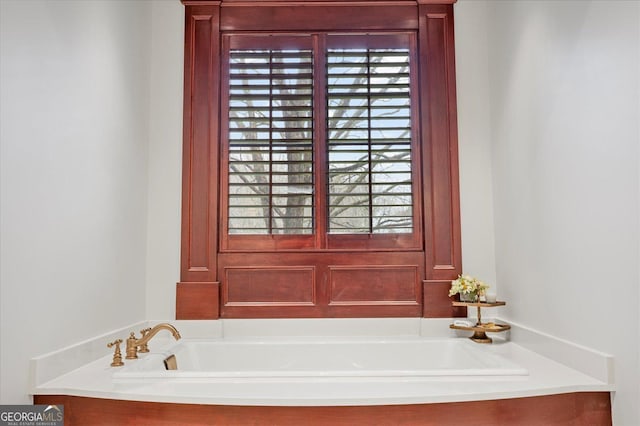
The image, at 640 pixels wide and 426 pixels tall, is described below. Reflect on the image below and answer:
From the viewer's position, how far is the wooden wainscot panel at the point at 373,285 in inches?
111

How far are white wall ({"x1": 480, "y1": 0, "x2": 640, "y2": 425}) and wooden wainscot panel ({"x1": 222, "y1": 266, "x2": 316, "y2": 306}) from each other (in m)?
1.08

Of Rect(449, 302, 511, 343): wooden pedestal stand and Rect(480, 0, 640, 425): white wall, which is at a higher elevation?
Rect(480, 0, 640, 425): white wall

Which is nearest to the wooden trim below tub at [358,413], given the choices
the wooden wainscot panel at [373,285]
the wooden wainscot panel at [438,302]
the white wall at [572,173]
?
the white wall at [572,173]

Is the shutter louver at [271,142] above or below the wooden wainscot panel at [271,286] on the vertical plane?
above

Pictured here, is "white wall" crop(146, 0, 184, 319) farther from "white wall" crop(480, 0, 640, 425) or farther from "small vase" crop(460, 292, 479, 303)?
"white wall" crop(480, 0, 640, 425)

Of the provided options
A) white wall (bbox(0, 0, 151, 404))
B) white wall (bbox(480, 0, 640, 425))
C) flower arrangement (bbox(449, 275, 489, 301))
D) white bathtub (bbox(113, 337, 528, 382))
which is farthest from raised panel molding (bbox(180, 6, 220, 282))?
white wall (bbox(480, 0, 640, 425))

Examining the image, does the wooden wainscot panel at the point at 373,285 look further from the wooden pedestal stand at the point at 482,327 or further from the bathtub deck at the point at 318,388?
the bathtub deck at the point at 318,388

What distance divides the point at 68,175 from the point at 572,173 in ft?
6.60

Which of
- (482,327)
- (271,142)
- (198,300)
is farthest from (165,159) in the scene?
(482,327)

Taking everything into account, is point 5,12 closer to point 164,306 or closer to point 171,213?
point 171,213

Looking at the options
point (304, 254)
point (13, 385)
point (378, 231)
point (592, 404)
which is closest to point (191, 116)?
point (304, 254)

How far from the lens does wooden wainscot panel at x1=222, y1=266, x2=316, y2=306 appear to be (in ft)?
9.27

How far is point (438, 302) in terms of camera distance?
278cm

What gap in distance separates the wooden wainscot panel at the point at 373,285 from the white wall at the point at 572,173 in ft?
1.66
